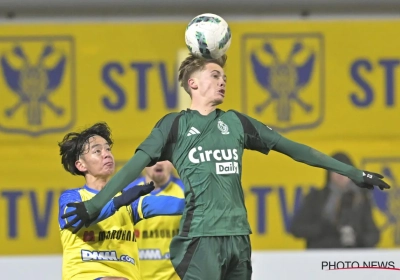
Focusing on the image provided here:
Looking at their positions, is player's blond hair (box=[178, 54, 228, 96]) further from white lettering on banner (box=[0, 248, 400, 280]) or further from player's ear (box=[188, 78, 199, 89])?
white lettering on banner (box=[0, 248, 400, 280])

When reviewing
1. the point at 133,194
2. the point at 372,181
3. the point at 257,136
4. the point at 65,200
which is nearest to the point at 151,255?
the point at 65,200

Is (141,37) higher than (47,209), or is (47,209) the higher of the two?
(141,37)

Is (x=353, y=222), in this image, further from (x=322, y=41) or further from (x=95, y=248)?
(x=95, y=248)

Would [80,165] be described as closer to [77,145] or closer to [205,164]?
[77,145]

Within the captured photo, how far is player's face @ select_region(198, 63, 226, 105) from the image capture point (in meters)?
4.45

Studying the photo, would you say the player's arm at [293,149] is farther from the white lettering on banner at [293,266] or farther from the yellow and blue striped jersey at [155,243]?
the yellow and blue striped jersey at [155,243]

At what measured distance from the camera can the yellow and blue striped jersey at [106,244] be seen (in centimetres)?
499

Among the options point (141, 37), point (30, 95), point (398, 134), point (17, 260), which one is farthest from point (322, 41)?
point (17, 260)

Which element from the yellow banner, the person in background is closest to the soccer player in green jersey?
the person in background

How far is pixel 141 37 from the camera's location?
8.38 meters

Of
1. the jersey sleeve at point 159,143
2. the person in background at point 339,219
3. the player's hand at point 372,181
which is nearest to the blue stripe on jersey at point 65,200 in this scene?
the jersey sleeve at point 159,143

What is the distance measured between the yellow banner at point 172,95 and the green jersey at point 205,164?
3890 millimetres

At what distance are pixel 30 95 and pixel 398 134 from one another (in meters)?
3.26

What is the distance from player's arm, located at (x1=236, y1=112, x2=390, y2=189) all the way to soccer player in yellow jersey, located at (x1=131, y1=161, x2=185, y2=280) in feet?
6.73
